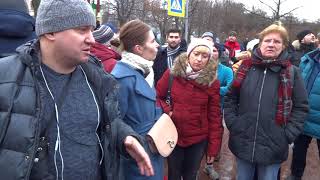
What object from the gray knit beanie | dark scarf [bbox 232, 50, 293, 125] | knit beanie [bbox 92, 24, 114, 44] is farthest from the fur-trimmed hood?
the gray knit beanie

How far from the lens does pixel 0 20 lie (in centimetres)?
231

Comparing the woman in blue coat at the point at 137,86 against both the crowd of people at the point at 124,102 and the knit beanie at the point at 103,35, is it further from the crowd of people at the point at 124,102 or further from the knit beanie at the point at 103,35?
the knit beanie at the point at 103,35

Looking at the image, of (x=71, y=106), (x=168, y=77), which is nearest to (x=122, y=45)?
(x=168, y=77)

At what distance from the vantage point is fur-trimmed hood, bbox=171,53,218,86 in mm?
4008

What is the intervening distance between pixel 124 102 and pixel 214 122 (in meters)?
1.46

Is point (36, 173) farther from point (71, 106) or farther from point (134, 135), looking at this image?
point (134, 135)

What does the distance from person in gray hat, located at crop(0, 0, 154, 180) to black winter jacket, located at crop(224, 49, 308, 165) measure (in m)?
1.67

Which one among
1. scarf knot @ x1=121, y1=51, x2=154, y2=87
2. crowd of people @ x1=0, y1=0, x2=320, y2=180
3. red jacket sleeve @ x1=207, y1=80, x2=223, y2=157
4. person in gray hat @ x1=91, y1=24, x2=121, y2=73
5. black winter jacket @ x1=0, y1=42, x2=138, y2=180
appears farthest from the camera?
red jacket sleeve @ x1=207, y1=80, x2=223, y2=157

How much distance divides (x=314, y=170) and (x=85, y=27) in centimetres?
491

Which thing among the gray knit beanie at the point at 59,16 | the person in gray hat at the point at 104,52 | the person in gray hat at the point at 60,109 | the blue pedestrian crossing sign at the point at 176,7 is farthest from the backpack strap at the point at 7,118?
the blue pedestrian crossing sign at the point at 176,7

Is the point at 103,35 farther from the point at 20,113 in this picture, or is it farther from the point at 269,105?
the point at 20,113

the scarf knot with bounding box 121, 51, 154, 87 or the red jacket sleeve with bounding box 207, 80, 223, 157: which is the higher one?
the scarf knot with bounding box 121, 51, 154, 87

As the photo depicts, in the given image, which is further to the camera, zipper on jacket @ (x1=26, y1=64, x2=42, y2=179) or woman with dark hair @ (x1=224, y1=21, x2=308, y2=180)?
woman with dark hair @ (x1=224, y1=21, x2=308, y2=180)

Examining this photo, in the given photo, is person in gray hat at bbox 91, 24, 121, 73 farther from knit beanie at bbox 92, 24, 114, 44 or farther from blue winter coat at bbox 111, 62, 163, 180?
A: blue winter coat at bbox 111, 62, 163, 180
